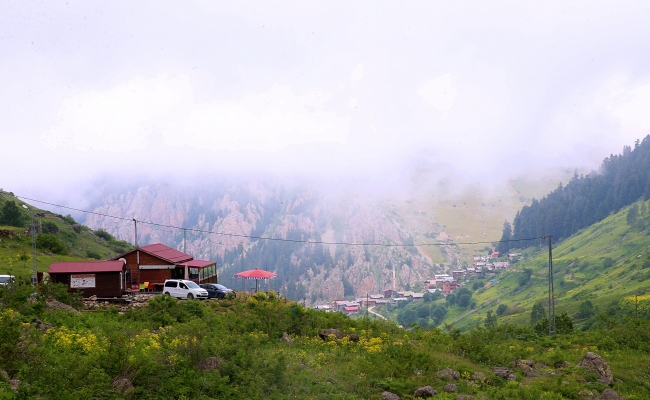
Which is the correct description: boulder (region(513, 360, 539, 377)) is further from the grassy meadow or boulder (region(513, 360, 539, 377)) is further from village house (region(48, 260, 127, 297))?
village house (region(48, 260, 127, 297))

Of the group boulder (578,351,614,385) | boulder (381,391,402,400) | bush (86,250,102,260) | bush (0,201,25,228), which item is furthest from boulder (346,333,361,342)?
bush (0,201,25,228)

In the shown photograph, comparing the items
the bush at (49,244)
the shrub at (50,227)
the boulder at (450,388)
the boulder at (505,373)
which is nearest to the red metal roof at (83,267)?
the bush at (49,244)

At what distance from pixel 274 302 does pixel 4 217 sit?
6414 centimetres

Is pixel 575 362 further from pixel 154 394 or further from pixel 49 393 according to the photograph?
pixel 49 393

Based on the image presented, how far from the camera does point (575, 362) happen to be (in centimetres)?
2684

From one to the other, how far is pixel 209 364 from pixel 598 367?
20120 mm

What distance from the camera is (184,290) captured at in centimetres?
4119

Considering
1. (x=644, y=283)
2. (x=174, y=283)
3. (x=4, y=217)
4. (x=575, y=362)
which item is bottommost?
(x=644, y=283)

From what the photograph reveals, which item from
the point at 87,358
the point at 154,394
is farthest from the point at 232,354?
the point at 87,358

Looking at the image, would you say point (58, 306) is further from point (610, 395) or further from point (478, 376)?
point (610, 395)

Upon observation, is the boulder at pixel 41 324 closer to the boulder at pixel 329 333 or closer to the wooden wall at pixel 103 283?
the wooden wall at pixel 103 283

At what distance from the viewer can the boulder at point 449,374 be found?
21059 mm

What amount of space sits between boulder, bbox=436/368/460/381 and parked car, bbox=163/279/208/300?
25.1m

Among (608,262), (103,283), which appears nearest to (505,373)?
(103,283)
